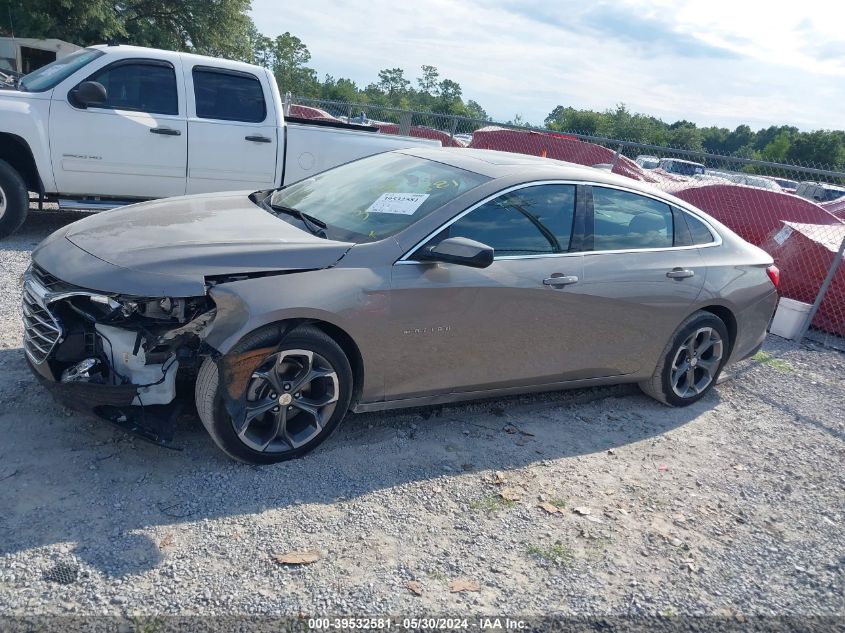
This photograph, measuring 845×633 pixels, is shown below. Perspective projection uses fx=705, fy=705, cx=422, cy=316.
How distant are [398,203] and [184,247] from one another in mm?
1289

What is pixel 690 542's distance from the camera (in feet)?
12.2

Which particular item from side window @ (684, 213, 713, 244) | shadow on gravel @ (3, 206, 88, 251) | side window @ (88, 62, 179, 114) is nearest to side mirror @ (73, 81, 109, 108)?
side window @ (88, 62, 179, 114)

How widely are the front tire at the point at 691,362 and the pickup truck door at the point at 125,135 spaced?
545 cm

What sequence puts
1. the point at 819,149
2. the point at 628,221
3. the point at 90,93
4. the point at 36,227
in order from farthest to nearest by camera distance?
1. the point at 819,149
2. the point at 36,227
3. the point at 90,93
4. the point at 628,221

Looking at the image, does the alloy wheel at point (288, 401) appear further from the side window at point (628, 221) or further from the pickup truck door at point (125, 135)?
the pickup truck door at point (125, 135)

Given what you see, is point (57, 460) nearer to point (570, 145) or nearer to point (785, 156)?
point (570, 145)

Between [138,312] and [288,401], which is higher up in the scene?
[138,312]

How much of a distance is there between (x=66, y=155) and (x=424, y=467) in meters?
5.44

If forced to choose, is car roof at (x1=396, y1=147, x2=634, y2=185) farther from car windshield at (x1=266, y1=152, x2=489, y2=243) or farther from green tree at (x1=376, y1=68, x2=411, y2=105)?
green tree at (x1=376, y1=68, x2=411, y2=105)

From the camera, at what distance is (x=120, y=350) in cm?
349

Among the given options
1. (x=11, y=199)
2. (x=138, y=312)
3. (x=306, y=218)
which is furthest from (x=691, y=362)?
(x=11, y=199)

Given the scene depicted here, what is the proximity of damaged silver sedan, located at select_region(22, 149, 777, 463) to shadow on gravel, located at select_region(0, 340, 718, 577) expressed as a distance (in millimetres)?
231

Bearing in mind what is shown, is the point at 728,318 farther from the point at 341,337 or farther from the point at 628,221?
the point at 341,337

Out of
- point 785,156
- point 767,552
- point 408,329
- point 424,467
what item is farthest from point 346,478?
point 785,156
